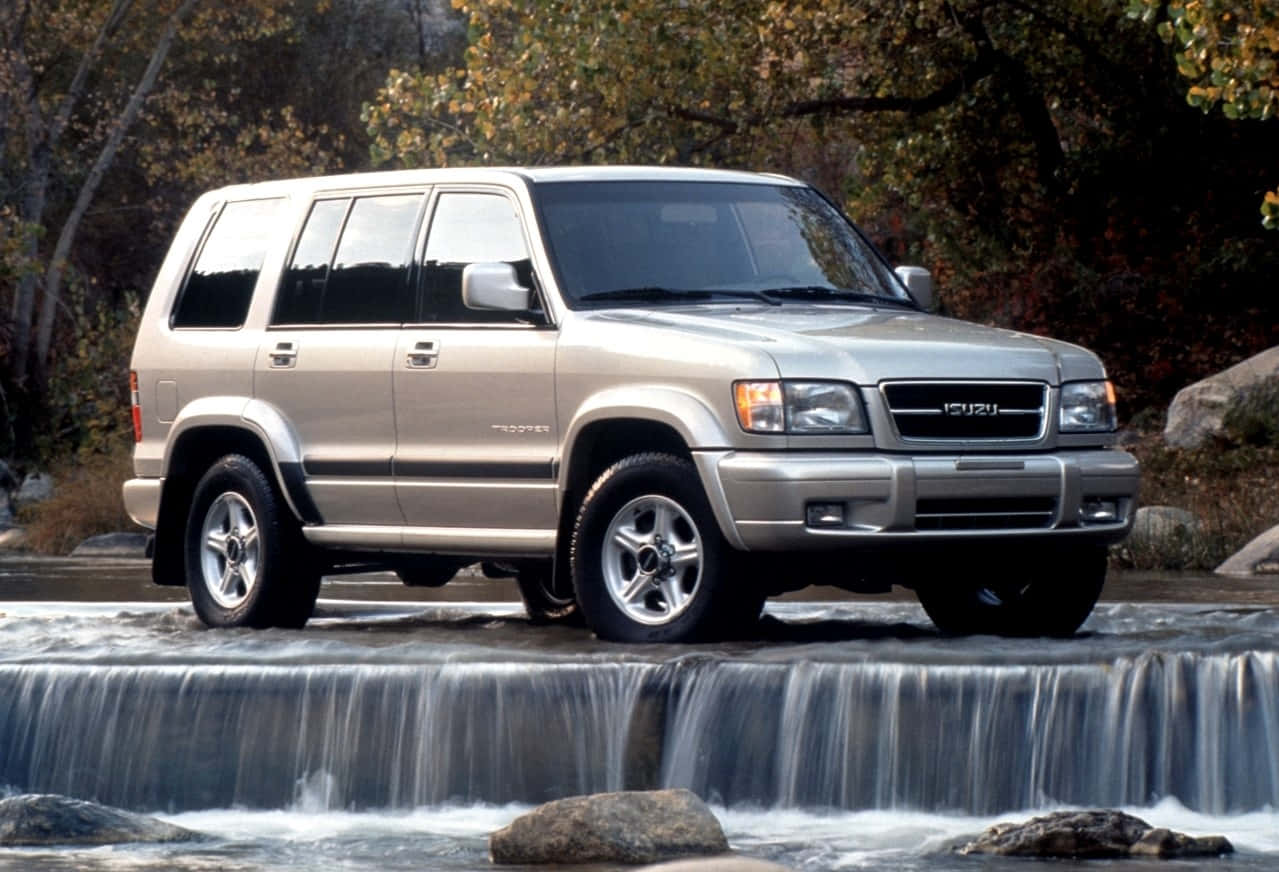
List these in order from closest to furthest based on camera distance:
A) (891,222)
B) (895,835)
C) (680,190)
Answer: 1. (895,835)
2. (680,190)
3. (891,222)

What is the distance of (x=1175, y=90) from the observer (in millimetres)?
24297

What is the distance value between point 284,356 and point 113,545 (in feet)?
44.7

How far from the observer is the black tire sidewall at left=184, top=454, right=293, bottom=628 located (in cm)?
1144

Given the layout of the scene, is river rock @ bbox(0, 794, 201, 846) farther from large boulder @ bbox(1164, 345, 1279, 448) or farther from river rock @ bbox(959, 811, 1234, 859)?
large boulder @ bbox(1164, 345, 1279, 448)

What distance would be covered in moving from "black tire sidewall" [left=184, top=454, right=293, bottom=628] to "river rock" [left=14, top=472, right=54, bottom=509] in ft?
55.5

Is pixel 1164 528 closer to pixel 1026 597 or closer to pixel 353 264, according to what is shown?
pixel 1026 597

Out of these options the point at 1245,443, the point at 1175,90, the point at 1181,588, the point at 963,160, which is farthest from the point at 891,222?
the point at 1181,588

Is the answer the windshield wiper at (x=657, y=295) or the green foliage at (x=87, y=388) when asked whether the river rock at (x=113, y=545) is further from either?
the windshield wiper at (x=657, y=295)

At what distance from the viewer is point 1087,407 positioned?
10.2 meters

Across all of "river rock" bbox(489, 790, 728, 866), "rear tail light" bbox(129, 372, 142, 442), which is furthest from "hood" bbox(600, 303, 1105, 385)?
"rear tail light" bbox(129, 372, 142, 442)

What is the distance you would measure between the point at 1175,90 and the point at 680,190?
14.4 meters

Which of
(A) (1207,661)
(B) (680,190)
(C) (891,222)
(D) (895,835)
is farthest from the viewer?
(C) (891,222)

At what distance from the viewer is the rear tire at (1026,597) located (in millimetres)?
10711

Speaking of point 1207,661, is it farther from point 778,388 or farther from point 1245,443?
point 1245,443
